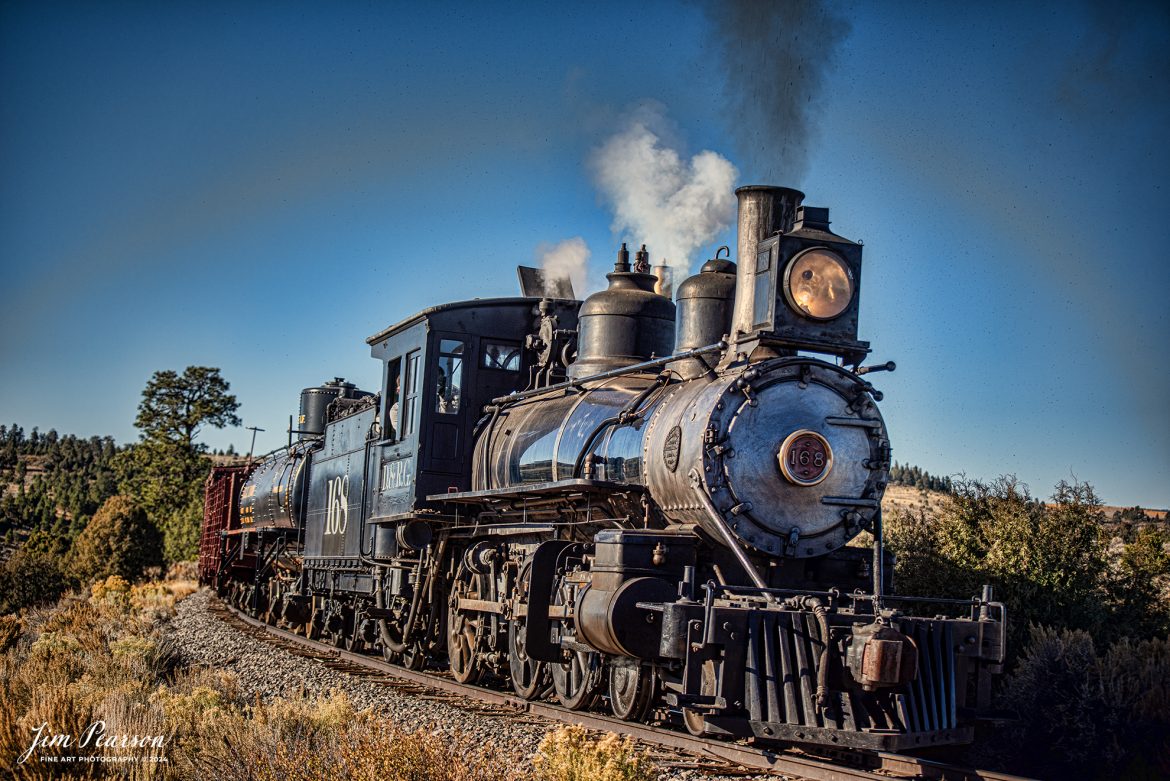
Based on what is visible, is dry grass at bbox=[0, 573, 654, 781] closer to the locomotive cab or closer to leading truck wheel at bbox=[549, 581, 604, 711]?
leading truck wheel at bbox=[549, 581, 604, 711]

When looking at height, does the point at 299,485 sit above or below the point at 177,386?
below

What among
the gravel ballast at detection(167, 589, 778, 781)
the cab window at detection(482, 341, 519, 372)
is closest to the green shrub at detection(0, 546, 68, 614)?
the gravel ballast at detection(167, 589, 778, 781)

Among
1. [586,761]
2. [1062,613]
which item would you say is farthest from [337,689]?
[1062,613]

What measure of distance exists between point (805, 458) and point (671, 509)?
1118 mm

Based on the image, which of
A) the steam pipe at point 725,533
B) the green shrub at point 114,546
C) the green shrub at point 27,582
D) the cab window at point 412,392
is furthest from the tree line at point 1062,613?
the green shrub at point 114,546

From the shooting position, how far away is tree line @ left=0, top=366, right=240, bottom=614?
1202 inches

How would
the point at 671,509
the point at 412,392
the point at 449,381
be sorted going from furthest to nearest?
1. the point at 412,392
2. the point at 449,381
3. the point at 671,509

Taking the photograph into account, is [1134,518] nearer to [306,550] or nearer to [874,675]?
[306,550]

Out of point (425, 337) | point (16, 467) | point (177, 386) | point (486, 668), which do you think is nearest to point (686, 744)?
point (486, 668)

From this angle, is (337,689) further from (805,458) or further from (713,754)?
(805,458)

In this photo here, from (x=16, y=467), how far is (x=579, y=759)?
7935 cm

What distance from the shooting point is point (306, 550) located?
59.0 ft
